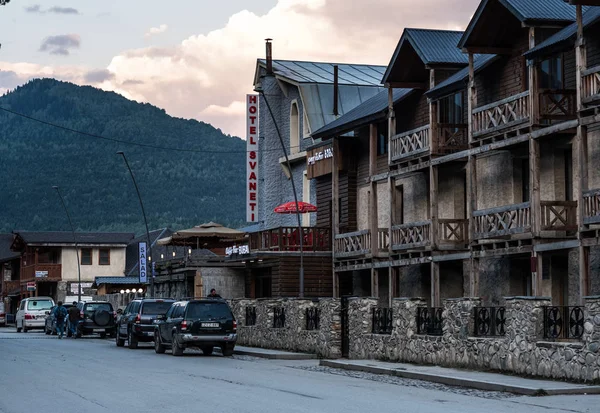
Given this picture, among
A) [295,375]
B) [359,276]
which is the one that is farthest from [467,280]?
[295,375]

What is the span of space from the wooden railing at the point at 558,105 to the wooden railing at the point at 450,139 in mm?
5940

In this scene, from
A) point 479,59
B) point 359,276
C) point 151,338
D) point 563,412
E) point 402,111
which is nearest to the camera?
point 563,412

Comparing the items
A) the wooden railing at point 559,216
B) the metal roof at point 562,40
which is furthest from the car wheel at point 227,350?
the metal roof at point 562,40

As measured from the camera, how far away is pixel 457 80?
34625 mm

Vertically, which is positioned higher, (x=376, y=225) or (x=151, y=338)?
(x=376, y=225)

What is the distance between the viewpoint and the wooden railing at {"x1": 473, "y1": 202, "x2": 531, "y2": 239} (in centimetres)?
3062

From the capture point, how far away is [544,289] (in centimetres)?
3177

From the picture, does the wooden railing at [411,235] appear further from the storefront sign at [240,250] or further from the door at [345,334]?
the storefront sign at [240,250]

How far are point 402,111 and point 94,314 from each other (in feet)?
56.1

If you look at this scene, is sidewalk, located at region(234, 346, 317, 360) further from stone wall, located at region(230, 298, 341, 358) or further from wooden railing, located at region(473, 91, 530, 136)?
wooden railing, located at region(473, 91, 530, 136)

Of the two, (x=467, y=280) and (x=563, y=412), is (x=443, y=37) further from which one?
(x=563, y=412)

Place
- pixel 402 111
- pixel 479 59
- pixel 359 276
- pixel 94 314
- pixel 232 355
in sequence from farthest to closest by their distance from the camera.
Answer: pixel 94 314 < pixel 359 276 < pixel 402 111 < pixel 479 59 < pixel 232 355

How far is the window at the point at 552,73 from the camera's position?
31547 millimetres

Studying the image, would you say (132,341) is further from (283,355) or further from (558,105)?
(558,105)
